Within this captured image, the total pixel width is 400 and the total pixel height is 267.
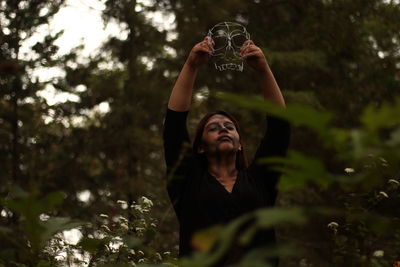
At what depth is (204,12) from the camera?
37.9 ft

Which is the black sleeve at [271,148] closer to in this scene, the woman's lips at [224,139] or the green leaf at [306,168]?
the woman's lips at [224,139]

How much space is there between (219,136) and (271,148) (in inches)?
10.8

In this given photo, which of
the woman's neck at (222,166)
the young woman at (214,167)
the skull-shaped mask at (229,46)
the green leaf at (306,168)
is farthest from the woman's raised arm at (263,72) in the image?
the green leaf at (306,168)

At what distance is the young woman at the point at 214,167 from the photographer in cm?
318

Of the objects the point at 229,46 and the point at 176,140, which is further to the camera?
the point at 229,46

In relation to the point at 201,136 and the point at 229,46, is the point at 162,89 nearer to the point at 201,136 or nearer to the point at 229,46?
the point at 229,46

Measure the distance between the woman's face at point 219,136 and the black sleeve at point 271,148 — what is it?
14 cm

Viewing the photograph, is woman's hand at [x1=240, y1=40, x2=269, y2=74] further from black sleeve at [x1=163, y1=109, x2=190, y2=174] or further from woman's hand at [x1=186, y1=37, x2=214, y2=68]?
black sleeve at [x1=163, y1=109, x2=190, y2=174]

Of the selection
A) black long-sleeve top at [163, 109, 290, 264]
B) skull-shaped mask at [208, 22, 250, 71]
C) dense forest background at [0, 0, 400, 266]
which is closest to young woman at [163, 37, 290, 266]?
black long-sleeve top at [163, 109, 290, 264]

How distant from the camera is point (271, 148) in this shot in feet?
11.3

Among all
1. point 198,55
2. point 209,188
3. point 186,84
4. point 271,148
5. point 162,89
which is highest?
point 198,55

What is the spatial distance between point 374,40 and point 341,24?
1126 mm

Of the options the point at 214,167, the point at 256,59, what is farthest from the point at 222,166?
the point at 256,59

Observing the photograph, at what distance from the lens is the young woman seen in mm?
3178
